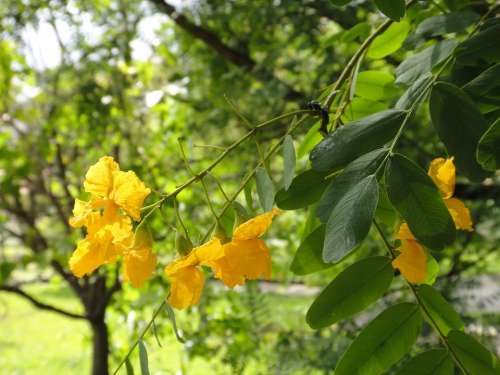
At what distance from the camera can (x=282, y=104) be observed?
6.23 feet

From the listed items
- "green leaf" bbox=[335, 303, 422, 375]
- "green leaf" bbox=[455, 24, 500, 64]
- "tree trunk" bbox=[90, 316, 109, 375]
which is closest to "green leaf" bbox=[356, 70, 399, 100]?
"green leaf" bbox=[455, 24, 500, 64]

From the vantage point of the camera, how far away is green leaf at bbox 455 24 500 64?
1.89 feet

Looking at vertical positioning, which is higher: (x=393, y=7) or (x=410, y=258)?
(x=393, y=7)

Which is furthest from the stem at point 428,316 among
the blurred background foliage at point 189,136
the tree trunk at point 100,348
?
the tree trunk at point 100,348

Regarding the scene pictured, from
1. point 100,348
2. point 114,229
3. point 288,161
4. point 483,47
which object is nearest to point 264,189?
point 288,161

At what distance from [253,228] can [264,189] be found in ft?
0.15

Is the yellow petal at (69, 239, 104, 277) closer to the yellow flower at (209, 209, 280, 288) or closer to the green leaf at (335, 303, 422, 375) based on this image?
the yellow flower at (209, 209, 280, 288)

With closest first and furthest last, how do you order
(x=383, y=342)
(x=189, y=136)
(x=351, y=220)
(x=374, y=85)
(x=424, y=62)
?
(x=351, y=220)
(x=383, y=342)
(x=424, y=62)
(x=374, y=85)
(x=189, y=136)

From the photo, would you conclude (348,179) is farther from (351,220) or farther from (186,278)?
(186,278)

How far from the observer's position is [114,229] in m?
0.55

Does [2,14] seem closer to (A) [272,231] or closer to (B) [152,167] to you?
(B) [152,167]

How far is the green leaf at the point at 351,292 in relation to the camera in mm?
572

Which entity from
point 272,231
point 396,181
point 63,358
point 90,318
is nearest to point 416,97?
point 396,181

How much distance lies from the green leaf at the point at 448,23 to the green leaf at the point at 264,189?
312mm
